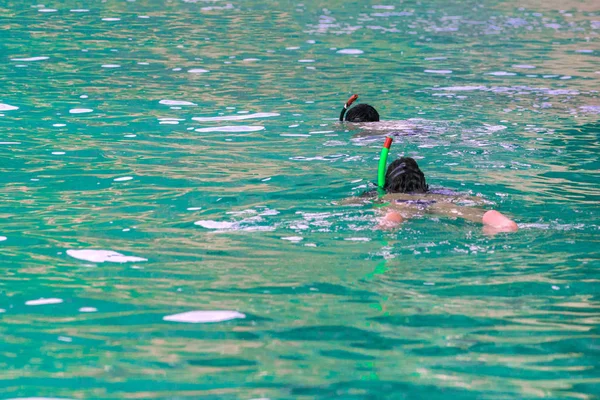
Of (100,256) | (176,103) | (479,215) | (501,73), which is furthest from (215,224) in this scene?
(501,73)

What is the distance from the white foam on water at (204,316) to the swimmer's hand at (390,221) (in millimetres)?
2026

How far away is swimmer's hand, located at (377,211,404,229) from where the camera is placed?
7.28 m

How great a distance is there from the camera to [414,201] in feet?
25.5

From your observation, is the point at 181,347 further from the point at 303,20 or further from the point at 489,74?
the point at 303,20

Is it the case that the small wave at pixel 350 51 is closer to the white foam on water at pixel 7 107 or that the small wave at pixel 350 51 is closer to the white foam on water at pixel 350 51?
the white foam on water at pixel 350 51

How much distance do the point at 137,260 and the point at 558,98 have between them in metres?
Result: 9.79

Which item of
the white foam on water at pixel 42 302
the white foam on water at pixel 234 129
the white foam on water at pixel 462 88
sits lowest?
the white foam on water at pixel 462 88

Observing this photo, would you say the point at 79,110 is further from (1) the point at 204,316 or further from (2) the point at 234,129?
(1) the point at 204,316

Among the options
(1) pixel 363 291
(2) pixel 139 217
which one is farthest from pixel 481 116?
(1) pixel 363 291

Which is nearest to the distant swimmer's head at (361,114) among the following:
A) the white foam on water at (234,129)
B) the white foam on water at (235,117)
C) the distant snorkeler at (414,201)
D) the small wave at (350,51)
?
the white foam on water at (234,129)

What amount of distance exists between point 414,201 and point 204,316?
2.79 m

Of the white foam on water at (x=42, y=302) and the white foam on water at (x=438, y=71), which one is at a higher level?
the white foam on water at (x=42, y=302)

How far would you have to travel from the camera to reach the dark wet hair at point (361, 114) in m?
11.9

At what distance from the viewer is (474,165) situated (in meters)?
10.0
